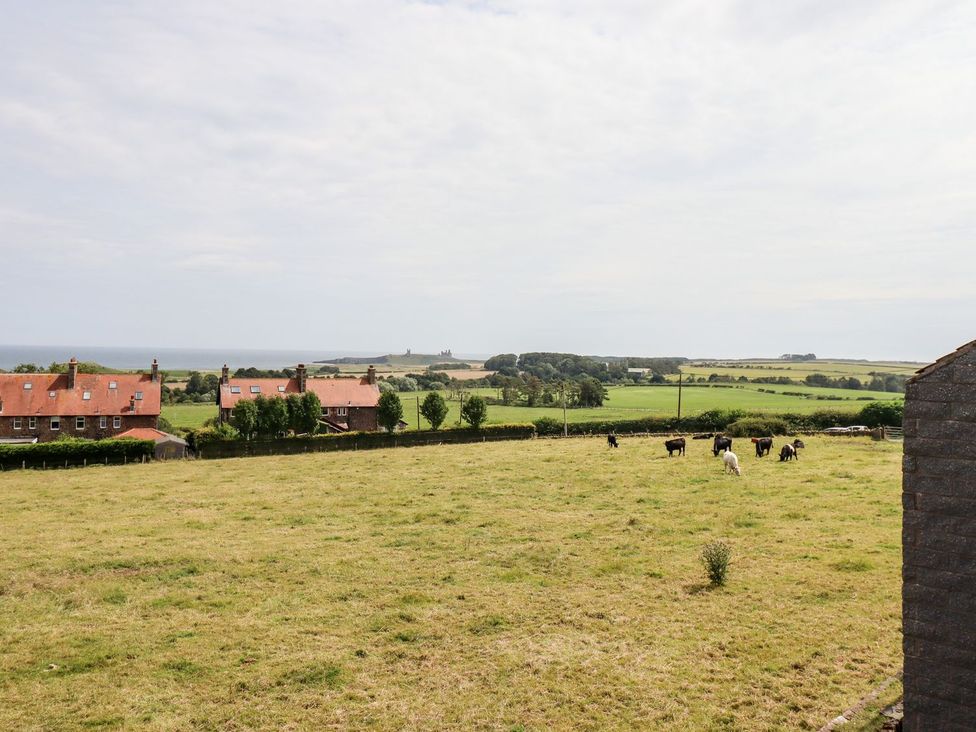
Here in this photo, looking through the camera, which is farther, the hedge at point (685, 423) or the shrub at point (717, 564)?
the hedge at point (685, 423)

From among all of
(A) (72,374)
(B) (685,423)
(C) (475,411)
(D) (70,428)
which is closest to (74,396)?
(A) (72,374)

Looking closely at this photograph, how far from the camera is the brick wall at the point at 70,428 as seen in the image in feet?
171

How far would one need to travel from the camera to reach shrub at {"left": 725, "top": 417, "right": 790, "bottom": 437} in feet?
184

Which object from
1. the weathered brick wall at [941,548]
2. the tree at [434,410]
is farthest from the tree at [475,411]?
the weathered brick wall at [941,548]

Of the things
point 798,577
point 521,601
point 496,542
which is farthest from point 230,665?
point 798,577

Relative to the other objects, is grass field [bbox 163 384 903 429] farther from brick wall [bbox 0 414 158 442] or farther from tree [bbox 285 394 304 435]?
tree [bbox 285 394 304 435]

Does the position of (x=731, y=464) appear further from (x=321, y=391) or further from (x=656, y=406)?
(x=656, y=406)

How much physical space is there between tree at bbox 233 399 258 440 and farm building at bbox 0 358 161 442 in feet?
26.3

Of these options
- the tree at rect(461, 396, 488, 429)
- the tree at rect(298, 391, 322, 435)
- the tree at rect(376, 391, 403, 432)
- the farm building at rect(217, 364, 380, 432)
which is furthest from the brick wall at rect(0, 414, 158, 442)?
the tree at rect(461, 396, 488, 429)

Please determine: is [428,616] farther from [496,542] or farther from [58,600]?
[58,600]

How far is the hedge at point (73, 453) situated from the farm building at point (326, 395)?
1803cm

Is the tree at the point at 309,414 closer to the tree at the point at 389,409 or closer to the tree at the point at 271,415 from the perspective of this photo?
the tree at the point at 271,415

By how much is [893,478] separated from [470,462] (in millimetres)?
23255

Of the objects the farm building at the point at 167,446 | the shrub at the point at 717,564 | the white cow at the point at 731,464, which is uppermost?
the white cow at the point at 731,464
